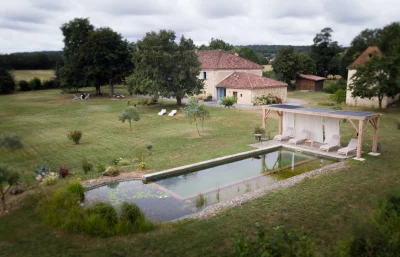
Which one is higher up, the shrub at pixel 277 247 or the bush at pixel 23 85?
the bush at pixel 23 85

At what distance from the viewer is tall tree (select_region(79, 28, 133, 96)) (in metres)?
38.9

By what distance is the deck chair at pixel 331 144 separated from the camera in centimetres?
1482

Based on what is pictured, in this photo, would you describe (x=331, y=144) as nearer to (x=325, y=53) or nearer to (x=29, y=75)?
(x=325, y=53)

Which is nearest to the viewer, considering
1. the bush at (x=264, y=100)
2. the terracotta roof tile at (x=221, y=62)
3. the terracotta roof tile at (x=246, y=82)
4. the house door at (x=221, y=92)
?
the bush at (x=264, y=100)

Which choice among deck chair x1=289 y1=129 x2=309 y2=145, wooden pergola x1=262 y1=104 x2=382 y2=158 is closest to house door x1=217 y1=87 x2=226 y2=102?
wooden pergola x1=262 y1=104 x2=382 y2=158

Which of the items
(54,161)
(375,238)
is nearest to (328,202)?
(375,238)

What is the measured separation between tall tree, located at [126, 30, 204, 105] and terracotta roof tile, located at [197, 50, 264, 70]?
7740 millimetres

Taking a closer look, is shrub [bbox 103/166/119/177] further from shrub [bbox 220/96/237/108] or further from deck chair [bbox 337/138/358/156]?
shrub [bbox 220/96/237/108]

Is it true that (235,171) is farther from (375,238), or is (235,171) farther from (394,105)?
(394,105)

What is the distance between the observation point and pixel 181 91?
29594 mm

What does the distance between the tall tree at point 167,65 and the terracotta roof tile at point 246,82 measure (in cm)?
561

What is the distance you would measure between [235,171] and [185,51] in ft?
61.1

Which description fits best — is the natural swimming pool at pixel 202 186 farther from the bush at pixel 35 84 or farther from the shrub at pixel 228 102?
the bush at pixel 35 84

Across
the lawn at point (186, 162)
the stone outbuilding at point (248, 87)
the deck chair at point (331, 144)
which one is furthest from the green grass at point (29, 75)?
the deck chair at point (331, 144)
